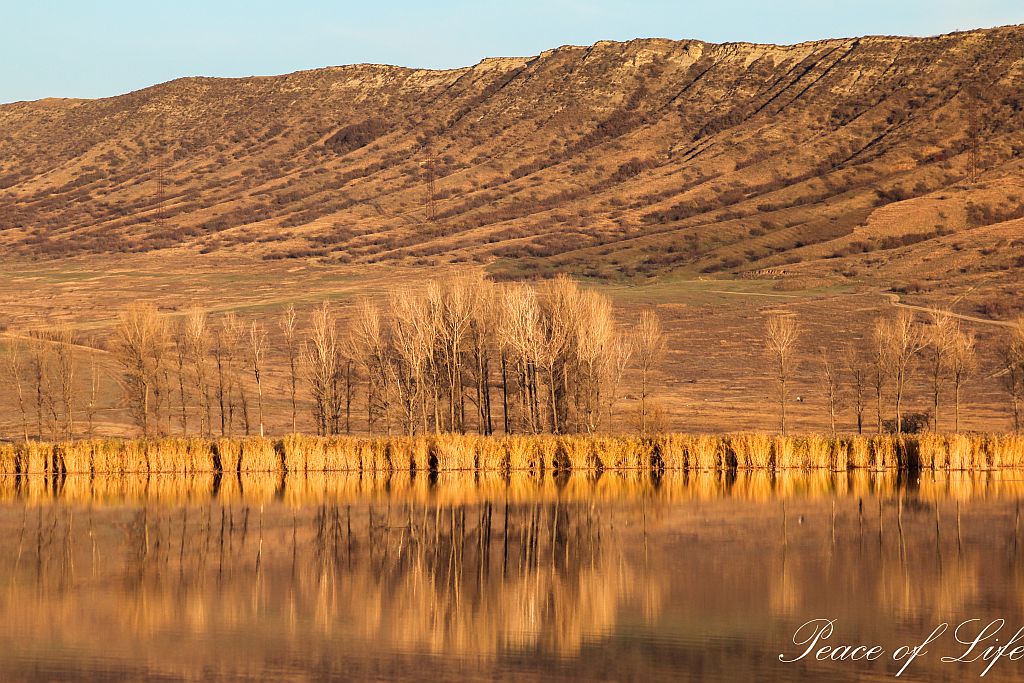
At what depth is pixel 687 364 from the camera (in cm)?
10025

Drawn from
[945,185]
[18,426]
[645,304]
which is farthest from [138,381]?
[945,185]

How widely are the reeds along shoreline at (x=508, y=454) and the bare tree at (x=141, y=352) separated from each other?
1836cm

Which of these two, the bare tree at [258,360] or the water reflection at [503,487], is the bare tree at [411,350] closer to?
the bare tree at [258,360]

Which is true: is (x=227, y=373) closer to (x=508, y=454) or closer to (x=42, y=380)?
(x=42, y=380)

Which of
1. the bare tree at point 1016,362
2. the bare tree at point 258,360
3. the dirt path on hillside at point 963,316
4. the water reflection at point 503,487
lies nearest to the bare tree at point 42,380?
the bare tree at point 258,360

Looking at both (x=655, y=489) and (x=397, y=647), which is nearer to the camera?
(x=397, y=647)

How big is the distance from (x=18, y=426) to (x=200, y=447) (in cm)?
3183

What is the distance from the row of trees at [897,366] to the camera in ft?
222

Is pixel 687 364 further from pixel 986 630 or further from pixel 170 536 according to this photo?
pixel 986 630

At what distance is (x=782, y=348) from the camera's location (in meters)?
71.1

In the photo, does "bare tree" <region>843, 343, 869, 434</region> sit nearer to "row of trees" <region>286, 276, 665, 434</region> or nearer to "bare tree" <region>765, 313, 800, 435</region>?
"bare tree" <region>765, 313, 800, 435</region>

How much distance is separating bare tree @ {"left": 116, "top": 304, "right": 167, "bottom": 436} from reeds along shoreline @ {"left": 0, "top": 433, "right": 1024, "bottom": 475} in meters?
18.4

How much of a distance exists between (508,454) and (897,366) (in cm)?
3130

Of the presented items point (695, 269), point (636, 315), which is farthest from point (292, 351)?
point (695, 269)
